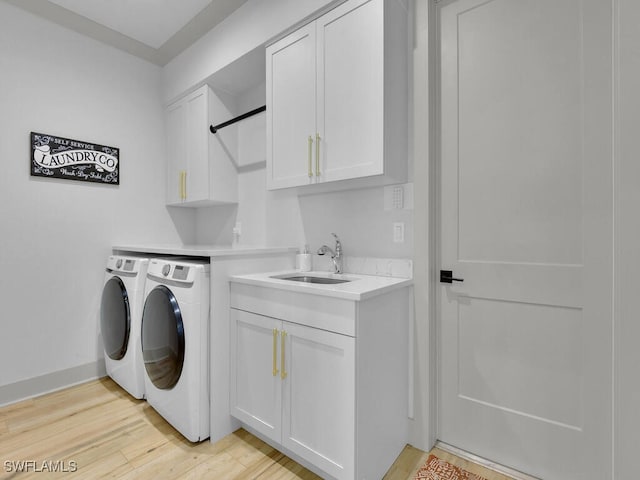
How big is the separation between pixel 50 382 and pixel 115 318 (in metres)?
0.71

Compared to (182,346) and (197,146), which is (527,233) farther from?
(197,146)

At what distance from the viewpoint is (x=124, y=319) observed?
219 cm

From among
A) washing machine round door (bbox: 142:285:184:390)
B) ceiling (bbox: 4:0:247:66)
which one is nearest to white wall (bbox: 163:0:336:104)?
ceiling (bbox: 4:0:247:66)

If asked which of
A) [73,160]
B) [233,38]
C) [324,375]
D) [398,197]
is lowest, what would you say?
[324,375]

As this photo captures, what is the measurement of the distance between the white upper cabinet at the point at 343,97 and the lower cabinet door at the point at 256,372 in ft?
2.78

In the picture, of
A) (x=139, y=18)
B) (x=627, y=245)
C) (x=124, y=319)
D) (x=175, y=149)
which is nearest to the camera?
(x=627, y=245)

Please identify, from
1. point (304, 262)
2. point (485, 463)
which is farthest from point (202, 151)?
point (485, 463)

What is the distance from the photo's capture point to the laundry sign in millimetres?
2330

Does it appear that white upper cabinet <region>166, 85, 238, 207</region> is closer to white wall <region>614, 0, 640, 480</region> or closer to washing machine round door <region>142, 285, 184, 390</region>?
washing machine round door <region>142, 285, 184, 390</region>

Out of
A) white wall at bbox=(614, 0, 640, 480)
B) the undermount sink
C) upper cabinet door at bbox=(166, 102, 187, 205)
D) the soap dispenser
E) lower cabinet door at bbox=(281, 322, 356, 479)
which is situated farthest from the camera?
upper cabinet door at bbox=(166, 102, 187, 205)

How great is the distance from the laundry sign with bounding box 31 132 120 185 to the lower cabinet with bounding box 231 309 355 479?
1.83m

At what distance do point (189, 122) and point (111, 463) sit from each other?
2.45 m

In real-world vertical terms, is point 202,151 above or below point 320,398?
above

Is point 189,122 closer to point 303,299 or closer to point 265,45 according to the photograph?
point 265,45
